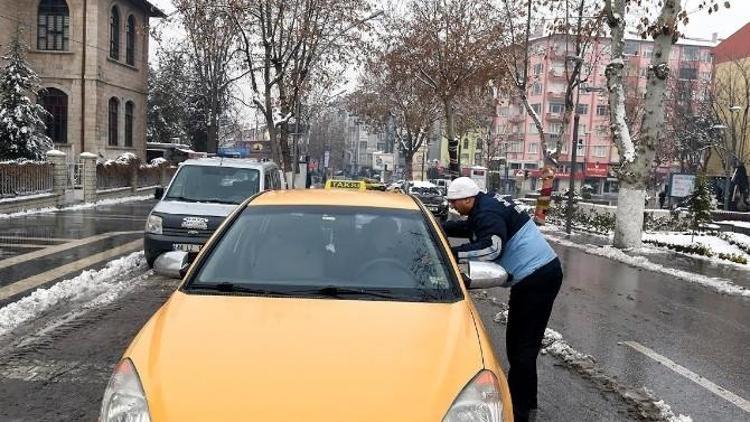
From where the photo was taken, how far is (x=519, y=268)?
15.4 feet

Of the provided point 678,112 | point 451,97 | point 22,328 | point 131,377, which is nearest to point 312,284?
point 131,377

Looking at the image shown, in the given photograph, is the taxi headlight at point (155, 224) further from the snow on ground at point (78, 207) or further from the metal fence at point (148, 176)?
the metal fence at point (148, 176)

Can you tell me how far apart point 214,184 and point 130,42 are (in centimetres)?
2995

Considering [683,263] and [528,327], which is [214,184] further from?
[683,263]

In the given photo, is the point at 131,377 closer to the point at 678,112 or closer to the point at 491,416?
the point at 491,416

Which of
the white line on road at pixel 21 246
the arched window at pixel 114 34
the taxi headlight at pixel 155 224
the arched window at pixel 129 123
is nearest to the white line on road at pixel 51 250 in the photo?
the white line on road at pixel 21 246

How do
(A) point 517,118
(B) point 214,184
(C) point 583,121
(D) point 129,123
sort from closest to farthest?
1. (B) point 214,184
2. (D) point 129,123
3. (C) point 583,121
4. (A) point 517,118

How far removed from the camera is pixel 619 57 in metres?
17.0

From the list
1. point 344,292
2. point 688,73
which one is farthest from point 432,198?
point 688,73

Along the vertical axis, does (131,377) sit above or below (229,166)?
below

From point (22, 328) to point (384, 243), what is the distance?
15.7 ft

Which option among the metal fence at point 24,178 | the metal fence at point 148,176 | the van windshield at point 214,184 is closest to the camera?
the van windshield at point 214,184

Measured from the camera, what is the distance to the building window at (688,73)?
70.4 metres

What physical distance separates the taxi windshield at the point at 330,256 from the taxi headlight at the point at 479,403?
30.6 inches
